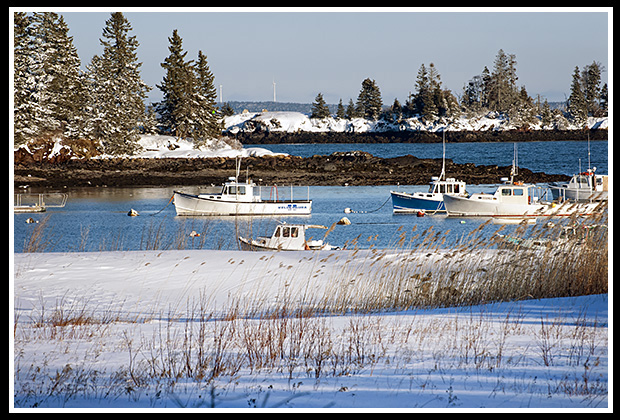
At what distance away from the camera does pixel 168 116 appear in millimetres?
77875

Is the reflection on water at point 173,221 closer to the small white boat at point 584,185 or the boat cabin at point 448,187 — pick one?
the boat cabin at point 448,187

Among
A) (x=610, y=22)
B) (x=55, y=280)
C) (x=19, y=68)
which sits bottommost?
(x=55, y=280)

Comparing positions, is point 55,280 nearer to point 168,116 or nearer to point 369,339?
point 369,339

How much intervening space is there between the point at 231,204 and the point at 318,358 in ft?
111

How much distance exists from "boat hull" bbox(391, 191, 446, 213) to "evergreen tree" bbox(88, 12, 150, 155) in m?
36.5

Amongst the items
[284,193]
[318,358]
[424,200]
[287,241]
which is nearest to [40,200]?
[284,193]

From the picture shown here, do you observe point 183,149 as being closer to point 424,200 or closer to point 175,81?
point 175,81

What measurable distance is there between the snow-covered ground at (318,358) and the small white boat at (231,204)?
29870mm

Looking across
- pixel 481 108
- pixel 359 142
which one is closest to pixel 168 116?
pixel 359 142

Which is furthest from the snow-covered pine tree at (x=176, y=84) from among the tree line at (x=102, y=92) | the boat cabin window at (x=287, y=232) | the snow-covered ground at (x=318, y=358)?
the snow-covered ground at (x=318, y=358)

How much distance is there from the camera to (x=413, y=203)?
41.1 meters

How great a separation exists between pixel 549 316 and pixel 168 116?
73.5 m

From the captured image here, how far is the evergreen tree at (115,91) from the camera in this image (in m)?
67.5

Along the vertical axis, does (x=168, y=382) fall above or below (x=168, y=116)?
below
